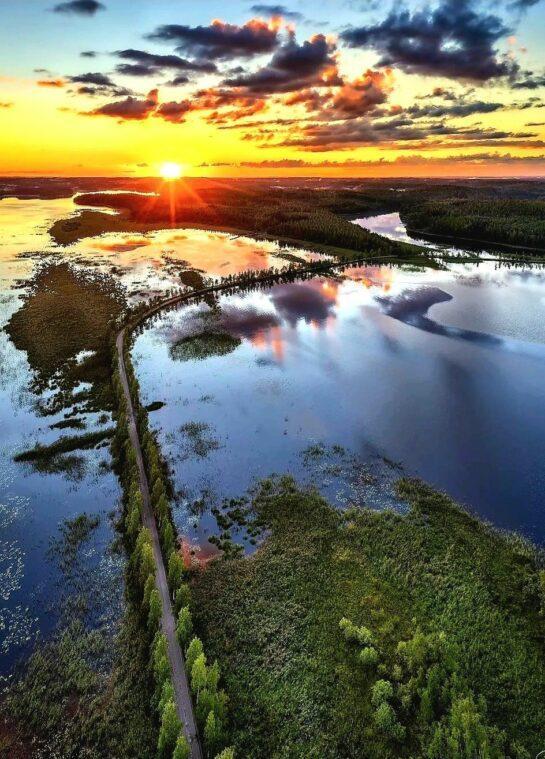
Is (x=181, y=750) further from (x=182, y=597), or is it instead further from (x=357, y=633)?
(x=357, y=633)

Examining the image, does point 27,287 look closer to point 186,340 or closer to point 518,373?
point 186,340

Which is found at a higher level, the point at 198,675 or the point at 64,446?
the point at 198,675

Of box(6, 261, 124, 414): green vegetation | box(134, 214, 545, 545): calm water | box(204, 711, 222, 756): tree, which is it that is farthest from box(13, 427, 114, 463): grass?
box(204, 711, 222, 756): tree

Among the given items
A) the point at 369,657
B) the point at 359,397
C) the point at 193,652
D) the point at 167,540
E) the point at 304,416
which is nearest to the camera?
the point at 193,652

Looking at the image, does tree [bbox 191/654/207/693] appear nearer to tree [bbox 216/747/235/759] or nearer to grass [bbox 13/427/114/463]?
tree [bbox 216/747/235/759]

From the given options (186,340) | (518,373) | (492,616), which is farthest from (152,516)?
(518,373)

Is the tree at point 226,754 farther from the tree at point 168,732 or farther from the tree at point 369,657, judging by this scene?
the tree at point 369,657

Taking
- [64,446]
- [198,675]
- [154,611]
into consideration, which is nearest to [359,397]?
[64,446]
